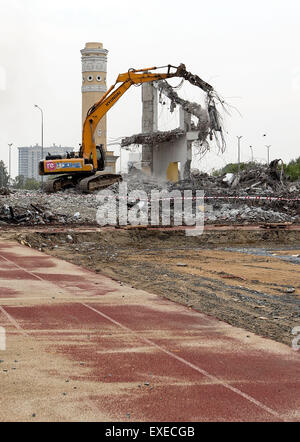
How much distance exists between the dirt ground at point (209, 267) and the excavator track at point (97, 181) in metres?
7.80

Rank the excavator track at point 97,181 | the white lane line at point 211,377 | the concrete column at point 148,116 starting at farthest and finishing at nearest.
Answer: the concrete column at point 148,116
the excavator track at point 97,181
the white lane line at point 211,377

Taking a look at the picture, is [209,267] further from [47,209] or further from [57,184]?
[57,184]

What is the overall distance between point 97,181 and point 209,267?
17997 millimetres

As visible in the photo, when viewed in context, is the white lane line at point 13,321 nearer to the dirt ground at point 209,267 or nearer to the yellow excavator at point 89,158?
the dirt ground at point 209,267

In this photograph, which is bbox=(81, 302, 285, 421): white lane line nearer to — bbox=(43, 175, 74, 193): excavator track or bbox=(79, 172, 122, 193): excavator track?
bbox=(79, 172, 122, 193): excavator track

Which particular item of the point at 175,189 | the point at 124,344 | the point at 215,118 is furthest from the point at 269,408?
the point at 175,189

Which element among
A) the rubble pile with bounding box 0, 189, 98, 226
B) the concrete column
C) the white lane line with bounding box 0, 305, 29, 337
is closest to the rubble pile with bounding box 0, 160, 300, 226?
the rubble pile with bounding box 0, 189, 98, 226

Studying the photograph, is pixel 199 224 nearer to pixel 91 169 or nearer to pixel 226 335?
pixel 91 169

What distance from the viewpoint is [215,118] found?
30.0m

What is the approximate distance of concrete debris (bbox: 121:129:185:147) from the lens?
161 feet

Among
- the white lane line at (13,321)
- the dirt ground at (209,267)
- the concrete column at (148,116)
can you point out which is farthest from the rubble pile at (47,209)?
the concrete column at (148,116)

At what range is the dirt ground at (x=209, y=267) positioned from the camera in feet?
38.4

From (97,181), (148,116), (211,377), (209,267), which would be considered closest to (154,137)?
(148,116)

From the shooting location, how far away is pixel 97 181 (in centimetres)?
3578
